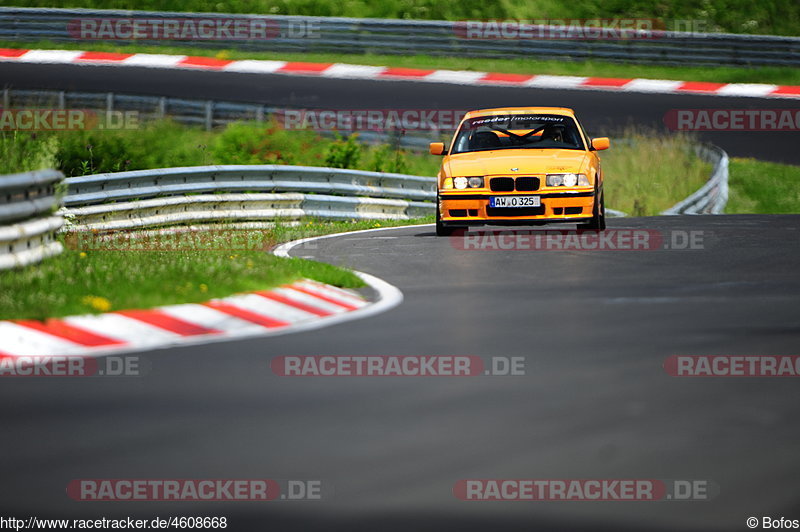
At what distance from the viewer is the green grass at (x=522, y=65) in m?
36.4

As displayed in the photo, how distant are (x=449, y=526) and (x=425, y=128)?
1012 inches

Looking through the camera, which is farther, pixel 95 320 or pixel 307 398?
pixel 95 320

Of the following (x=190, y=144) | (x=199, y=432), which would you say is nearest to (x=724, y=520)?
(x=199, y=432)

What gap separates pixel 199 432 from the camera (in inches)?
256

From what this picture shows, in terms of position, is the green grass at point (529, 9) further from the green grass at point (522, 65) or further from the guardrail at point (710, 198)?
the guardrail at point (710, 198)

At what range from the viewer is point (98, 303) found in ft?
32.1

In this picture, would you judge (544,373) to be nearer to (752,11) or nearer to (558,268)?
(558,268)

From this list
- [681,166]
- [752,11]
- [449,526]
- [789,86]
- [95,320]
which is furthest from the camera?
[752,11]

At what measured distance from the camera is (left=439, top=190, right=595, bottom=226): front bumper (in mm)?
16750

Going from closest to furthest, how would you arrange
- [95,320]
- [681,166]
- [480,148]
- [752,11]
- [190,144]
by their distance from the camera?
[95,320] → [480,148] → [190,144] → [681,166] → [752,11]
